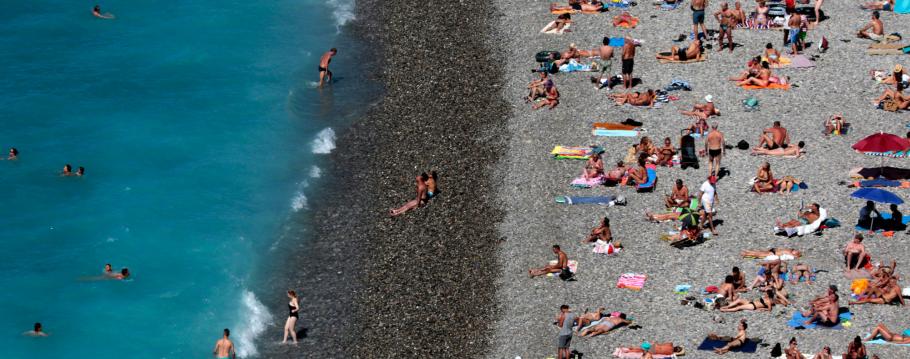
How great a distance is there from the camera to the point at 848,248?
3444cm

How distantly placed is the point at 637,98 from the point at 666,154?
13.6 ft

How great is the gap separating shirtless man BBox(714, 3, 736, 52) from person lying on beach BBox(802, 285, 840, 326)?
15.9 m

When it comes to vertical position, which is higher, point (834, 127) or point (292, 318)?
point (834, 127)

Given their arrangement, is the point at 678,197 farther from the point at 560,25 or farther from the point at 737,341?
the point at 560,25

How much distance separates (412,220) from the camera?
41.0 meters

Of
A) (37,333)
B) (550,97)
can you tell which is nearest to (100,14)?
(550,97)

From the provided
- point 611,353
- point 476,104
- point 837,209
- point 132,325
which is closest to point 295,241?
point 132,325

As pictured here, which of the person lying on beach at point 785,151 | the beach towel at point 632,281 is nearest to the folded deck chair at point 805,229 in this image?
the beach towel at point 632,281

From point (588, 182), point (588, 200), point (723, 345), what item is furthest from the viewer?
point (588, 182)

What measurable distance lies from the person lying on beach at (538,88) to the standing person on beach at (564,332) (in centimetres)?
1362

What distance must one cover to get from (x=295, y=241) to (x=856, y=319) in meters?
16.8

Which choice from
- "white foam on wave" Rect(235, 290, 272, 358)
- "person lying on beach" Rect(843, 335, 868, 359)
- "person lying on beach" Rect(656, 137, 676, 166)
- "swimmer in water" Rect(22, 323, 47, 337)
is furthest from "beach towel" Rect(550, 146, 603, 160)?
"swimmer in water" Rect(22, 323, 47, 337)

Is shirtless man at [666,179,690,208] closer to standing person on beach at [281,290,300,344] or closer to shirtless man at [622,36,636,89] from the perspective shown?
shirtless man at [622,36,636,89]

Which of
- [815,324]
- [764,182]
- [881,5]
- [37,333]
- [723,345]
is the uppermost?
[881,5]
